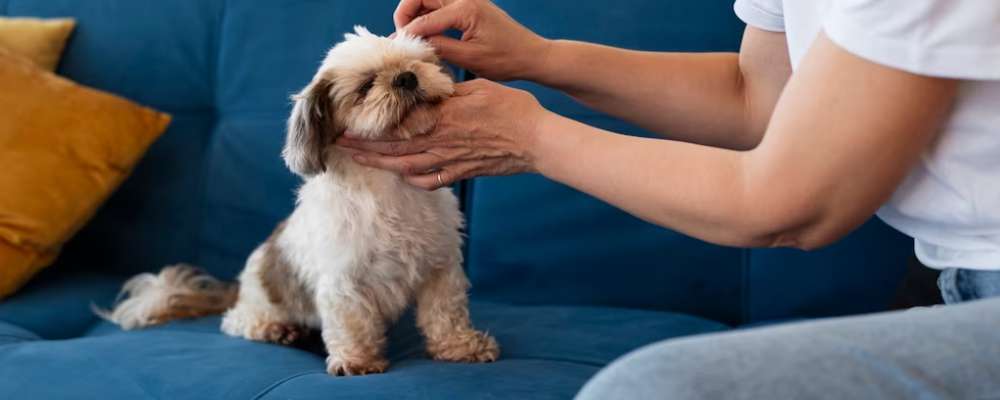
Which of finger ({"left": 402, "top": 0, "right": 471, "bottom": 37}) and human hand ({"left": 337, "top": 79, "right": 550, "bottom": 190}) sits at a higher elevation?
finger ({"left": 402, "top": 0, "right": 471, "bottom": 37})

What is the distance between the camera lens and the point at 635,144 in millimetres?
1147

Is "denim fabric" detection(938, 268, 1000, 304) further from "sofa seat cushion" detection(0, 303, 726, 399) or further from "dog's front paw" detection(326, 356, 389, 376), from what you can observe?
"dog's front paw" detection(326, 356, 389, 376)

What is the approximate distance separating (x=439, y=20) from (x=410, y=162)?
24cm

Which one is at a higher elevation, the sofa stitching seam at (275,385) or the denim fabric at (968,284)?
the denim fabric at (968,284)

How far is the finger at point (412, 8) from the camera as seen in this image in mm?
1547

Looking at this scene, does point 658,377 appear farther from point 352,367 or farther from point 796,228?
point 352,367

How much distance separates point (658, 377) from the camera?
0.70 meters

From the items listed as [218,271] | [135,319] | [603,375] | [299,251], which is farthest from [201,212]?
[603,375]

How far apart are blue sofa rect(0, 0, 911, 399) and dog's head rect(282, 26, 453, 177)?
1.17 feet

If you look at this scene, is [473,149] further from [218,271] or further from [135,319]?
[218,271]

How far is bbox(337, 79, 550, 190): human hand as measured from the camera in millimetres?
1311

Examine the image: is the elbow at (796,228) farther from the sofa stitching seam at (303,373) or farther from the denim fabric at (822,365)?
the sofa stitching seam at (303,373)

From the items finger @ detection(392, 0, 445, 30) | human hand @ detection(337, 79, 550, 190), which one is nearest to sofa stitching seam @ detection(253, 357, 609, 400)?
human hand @ detection(337, 79, 550, 190)

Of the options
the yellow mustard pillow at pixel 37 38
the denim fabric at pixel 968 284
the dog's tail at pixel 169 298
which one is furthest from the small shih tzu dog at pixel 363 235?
the yellow mustard pillow at pixel 37 38
